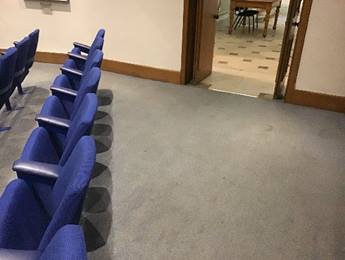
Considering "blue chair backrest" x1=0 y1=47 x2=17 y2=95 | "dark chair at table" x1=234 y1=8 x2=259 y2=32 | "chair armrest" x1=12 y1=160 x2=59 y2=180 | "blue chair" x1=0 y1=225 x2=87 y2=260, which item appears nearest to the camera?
"blue chair" x1=0 y1=225 x2=87 y2=260

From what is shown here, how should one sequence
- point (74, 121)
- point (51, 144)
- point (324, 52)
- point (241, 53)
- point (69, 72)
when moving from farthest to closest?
point (241, 53), point (324, 52), point (69, 72), point (51, 144), point (74, 121)

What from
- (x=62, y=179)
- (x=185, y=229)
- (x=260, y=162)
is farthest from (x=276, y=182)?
(x=62, y=179)

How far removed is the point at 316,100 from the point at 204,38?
1.66 metres

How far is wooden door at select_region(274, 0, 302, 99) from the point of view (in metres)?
3.54

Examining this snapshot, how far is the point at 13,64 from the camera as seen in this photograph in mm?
2713

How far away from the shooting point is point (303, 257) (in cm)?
176

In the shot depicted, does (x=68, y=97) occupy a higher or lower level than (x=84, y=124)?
lower

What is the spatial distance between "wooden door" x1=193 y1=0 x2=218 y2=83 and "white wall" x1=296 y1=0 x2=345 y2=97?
1.32m

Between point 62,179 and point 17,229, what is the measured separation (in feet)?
0.85

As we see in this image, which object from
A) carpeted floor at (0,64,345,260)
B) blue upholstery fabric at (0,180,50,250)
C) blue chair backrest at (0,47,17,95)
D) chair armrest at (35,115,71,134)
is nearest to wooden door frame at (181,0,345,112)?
carpeted floor at (0,64,345,260)

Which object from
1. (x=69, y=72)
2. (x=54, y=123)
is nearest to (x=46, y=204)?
(x=54, y=123)

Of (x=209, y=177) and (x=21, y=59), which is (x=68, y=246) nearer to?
(x=209, y=177)

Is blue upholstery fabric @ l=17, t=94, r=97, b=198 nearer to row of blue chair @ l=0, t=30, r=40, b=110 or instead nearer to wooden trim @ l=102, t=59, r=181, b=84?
row of blue chair @ l=0, t=30, r=40, b=110

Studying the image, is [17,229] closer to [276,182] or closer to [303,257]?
[303,257]
